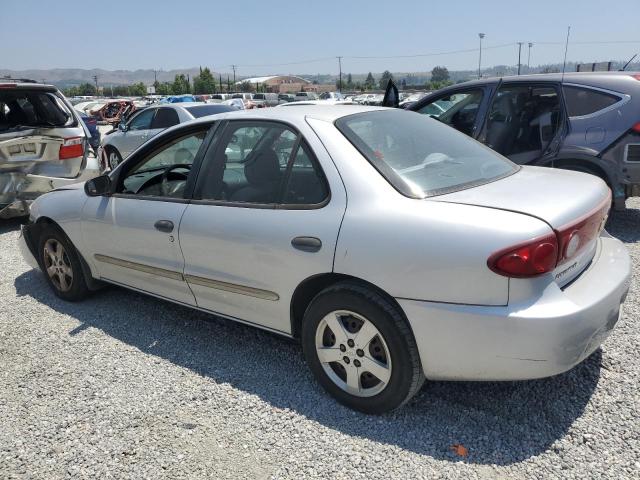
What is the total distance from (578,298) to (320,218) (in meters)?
1.25

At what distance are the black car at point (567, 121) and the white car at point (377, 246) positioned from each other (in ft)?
9.06

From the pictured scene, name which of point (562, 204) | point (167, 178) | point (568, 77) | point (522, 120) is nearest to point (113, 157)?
point (167, 178)

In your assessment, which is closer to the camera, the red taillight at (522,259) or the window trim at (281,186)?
the red taillight at (522,259)

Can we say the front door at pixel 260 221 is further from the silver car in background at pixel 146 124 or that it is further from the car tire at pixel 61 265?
the silver car in background at pixel 146 124

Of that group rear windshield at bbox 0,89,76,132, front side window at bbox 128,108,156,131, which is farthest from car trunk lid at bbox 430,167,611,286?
front side window at bbox 128,108,156,131

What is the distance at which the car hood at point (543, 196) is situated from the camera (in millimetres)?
2318

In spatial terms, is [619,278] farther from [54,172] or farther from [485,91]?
[54,172]

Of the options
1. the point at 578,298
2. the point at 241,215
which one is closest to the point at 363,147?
the point at 241,215

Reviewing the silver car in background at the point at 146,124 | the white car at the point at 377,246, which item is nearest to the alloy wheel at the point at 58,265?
the white car at the point at 377,246

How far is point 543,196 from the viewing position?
2.50 m

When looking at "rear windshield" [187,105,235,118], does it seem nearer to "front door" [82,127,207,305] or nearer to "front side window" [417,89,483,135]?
"front side window" [417,89,483,135]

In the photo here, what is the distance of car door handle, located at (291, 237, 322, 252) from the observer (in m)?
2.59

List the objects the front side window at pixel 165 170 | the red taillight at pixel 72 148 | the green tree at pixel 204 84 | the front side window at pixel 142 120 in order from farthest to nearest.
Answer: the green tree at pixel 204 84, the front side window at pixel 142 120, the red taillight at pixel 72 148, the front side window at pixel 165 170

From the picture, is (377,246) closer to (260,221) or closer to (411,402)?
(260,221)
